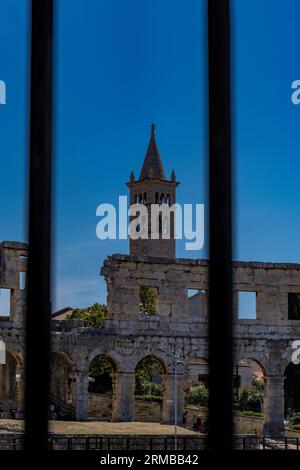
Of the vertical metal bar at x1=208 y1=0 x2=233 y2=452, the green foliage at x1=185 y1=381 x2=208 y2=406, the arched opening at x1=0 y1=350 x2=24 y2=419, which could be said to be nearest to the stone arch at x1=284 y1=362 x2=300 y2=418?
the green foliage at x1=185 y1=381 x2=208 y2=406

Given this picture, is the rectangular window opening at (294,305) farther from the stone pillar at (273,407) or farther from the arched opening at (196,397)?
the stone pillar at (273,407)

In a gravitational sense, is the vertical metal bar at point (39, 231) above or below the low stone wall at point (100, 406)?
above

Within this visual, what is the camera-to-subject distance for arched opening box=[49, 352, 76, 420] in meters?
32.2

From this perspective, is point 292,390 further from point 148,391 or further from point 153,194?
point 153,194

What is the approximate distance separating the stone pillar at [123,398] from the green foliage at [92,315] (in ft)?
35.5

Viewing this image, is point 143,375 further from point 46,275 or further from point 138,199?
point 46,275

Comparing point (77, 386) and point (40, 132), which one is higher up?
point (40, 132)

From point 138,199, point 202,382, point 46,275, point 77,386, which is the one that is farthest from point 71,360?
point 138,199

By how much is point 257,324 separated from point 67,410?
871 centimetres

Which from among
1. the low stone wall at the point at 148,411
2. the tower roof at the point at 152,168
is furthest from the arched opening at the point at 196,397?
the tower roof at the point at 152,168

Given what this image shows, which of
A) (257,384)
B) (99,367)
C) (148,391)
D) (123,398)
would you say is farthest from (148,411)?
(257,384)

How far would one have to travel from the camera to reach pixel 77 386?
3188 centimetres

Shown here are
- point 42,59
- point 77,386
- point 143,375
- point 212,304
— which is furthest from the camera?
point 143,375

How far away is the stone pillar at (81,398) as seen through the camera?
Answer: 104 feet
